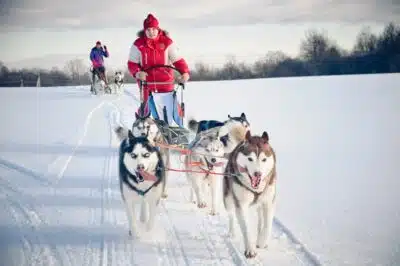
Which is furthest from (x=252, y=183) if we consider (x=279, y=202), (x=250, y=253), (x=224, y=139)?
(x=279, y=202)

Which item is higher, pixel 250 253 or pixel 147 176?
pixel 147 176

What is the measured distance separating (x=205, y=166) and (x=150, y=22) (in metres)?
Result: 1.10

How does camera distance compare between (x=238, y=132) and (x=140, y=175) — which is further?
(x=238, y=132)

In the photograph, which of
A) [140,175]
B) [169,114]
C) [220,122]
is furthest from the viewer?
[169,114]

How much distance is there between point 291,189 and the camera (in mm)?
2590

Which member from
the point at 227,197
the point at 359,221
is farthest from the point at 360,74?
the point at 227,197

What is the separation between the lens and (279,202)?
8.04ft

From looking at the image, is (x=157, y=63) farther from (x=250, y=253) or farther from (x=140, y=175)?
(x=250, y=253)

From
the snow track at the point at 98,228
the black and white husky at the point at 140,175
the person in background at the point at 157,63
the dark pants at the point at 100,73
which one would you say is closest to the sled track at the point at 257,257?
the snow track at the point at 98,228

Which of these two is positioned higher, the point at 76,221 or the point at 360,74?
the point at 360,74

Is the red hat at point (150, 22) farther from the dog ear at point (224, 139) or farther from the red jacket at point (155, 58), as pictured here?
the dog ear at point (224, 139)

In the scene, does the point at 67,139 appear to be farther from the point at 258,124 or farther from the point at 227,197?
the point at 227,197

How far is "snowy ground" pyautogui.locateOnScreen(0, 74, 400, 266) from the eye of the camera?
1785 mm

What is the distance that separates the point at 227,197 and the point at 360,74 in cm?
99
